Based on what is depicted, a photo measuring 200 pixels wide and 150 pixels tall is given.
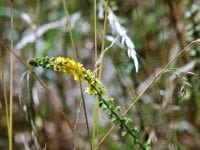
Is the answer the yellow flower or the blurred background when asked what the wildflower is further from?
the blurred background

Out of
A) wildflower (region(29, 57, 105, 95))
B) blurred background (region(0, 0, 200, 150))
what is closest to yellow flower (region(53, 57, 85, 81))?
wildflower (region(29, 57, 105, 95))

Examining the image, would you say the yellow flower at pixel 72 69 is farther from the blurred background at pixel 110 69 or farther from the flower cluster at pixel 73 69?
the blurred background at pixel 110 69

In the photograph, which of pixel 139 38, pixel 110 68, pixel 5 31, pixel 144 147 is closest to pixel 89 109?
pixel 110 68

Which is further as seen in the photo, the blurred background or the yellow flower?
the blurred background

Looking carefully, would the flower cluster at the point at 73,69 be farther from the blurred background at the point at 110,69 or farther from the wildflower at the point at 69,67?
the blurred background at the point at 110,69

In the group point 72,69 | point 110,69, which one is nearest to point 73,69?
point 72,69

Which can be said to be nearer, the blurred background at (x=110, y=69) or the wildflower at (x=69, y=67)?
the wildflower at (x=69, y=67)

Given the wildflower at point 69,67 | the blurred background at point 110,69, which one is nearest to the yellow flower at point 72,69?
the wildflower at point 69,67

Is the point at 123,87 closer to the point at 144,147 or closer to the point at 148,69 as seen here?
the point at 148,69
